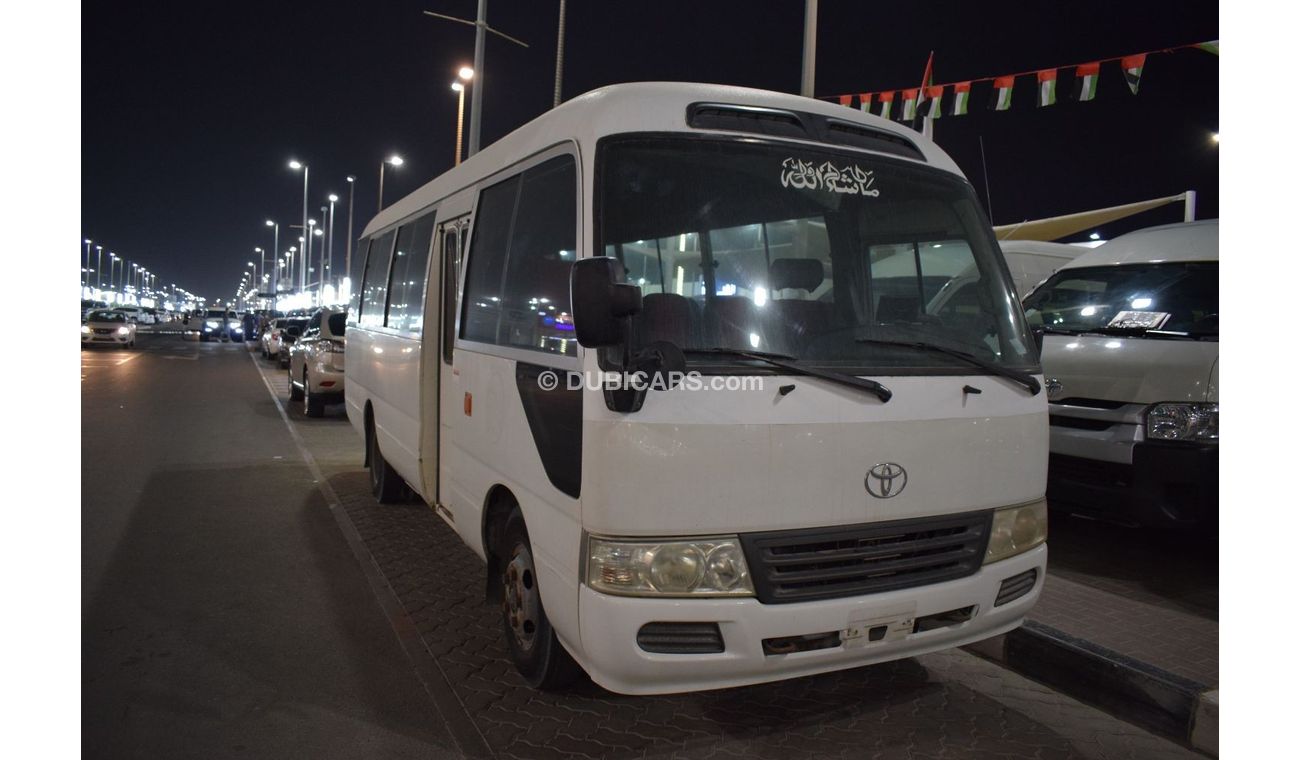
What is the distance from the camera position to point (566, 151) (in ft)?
12.3

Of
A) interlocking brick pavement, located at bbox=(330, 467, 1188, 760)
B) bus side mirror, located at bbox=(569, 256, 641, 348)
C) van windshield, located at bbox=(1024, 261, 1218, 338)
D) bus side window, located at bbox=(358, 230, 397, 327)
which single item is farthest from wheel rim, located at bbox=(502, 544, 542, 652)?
van windshield, located at bbox=(1024, 261, 1218, 338)

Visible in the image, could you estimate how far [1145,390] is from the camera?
5.86 m

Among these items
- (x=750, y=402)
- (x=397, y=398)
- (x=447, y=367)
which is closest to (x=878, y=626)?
(x=750, y=402)

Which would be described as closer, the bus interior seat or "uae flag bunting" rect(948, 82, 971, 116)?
the bus interior seat

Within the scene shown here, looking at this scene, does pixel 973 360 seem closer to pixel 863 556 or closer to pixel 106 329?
pixel 863 556

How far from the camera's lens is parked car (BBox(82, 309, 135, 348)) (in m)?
36.2

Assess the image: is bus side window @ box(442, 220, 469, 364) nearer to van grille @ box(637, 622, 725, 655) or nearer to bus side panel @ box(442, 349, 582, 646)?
bus side panel @ box(442, 349, 582, 646)

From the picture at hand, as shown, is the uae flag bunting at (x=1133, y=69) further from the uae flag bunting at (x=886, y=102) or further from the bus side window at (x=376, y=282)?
the bus side window at (x=376, y=282)

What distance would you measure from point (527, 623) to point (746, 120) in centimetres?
252

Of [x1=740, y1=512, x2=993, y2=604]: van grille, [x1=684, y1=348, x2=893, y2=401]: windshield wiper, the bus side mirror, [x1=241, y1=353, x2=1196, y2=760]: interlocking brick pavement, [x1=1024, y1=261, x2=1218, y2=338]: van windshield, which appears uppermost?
[x1=1024, y1=261, x2=1218, y2=338]: van windshield

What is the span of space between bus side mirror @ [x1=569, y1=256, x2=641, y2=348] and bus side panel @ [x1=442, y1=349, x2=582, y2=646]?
0.72 m

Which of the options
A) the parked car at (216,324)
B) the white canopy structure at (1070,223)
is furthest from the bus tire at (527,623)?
the parked car at (216,324)

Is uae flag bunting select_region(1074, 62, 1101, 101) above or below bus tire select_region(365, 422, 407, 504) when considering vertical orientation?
above

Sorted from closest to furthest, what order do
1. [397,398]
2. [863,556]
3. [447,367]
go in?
[863,556], [447,367], [397,398]
